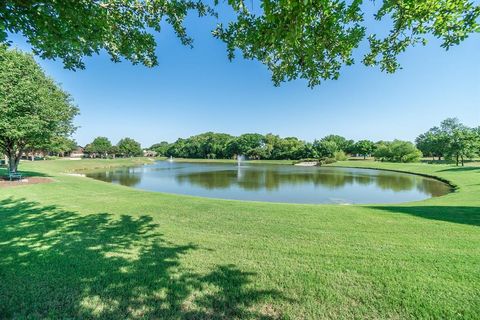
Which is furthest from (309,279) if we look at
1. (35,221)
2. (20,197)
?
(20,197)

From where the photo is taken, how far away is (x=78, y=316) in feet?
8.73

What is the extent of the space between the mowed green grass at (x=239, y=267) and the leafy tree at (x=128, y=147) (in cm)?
9809

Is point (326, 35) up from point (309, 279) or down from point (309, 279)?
up

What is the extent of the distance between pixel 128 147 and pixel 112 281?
103 metres

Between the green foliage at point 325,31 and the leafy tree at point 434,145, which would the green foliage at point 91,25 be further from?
the leafy tree at point 434,145

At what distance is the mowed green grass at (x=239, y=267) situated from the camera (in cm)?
279

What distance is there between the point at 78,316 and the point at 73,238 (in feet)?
9.60

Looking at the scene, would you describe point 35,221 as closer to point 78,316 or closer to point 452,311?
point 78,316

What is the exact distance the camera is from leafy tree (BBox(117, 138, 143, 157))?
9556 centimetres

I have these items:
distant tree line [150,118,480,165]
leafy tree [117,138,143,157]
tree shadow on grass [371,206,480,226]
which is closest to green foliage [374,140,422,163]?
distant tree line [150,118,480,165]

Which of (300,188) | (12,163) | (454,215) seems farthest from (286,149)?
(454,215)

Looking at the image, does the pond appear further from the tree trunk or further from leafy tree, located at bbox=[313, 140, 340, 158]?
leafy tree, located at bbox=[313, 140, 340, 158]

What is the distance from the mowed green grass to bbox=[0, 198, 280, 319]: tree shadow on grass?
2 cm

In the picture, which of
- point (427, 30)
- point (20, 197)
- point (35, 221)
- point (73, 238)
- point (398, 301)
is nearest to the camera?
point (398, 301)
